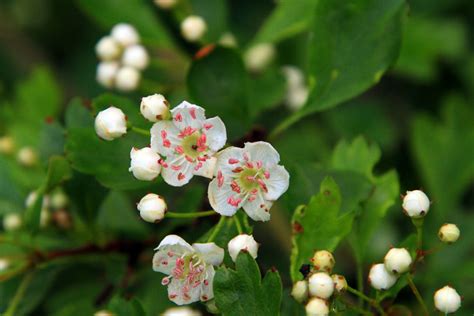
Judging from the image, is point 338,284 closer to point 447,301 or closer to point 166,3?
point 447,301

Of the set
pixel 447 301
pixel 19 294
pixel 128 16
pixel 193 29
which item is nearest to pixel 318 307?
Answer: pixel 447 301

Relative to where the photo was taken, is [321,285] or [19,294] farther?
[19,294]

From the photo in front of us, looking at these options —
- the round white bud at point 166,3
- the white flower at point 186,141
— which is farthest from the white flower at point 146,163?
the round white bud at point 166,3

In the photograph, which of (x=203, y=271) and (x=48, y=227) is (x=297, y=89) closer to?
(x=48, y=227)

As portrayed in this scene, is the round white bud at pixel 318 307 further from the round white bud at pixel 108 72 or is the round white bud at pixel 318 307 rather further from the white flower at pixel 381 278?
the round white bud at pixel 108 72

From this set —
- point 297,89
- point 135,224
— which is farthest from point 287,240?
point 135,224

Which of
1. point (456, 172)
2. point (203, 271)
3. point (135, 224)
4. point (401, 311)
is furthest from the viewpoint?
point (456, 172)

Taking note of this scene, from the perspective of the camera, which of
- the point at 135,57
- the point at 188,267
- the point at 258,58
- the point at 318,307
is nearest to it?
the point at 318,307
